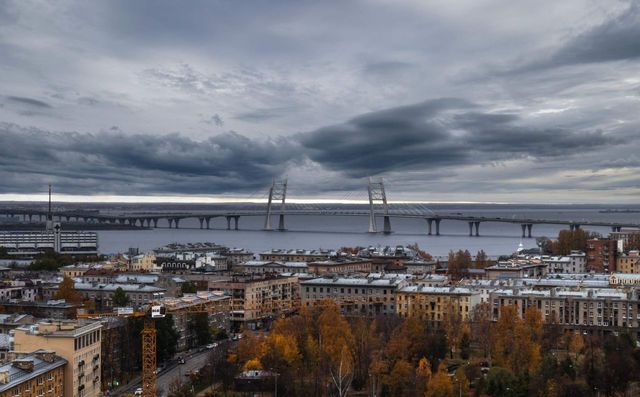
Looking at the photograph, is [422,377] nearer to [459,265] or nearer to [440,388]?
[440,388]

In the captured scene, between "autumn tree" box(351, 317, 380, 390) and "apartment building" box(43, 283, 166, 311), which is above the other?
"apartment building" box(43, 283, 166, 311)

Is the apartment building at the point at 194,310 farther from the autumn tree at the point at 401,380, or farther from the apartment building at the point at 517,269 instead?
the apartment building at the point at 517,269

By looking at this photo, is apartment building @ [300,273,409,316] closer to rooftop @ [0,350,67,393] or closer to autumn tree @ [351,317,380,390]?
autumn tree @ [351,317,380,390]

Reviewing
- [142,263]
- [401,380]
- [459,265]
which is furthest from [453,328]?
[142,263]

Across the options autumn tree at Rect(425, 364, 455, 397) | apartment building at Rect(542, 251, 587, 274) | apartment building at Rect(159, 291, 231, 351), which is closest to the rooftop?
apartment building at Rect(159, 291, 231, 351)

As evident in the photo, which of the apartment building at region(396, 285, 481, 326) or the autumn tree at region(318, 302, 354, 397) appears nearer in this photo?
the autumn tree at region(318, 302, 354, 397)

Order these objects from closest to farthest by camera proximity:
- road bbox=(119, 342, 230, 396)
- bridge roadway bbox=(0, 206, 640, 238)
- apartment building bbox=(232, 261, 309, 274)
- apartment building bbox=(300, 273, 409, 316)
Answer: road bbox=(119, 342, 230, 396) < apartment building bbox=(300, 273, 409, 316) < apartment building bbox=(232, 261, 309, 274) < bridge roadway bbox=(0, 206, 640, 238)

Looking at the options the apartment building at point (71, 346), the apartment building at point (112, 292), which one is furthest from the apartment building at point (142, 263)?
the apartment building at point (71, 346)

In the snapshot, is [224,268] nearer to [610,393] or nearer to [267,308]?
[267,308]

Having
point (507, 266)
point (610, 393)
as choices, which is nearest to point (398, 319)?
point (610, 393)
